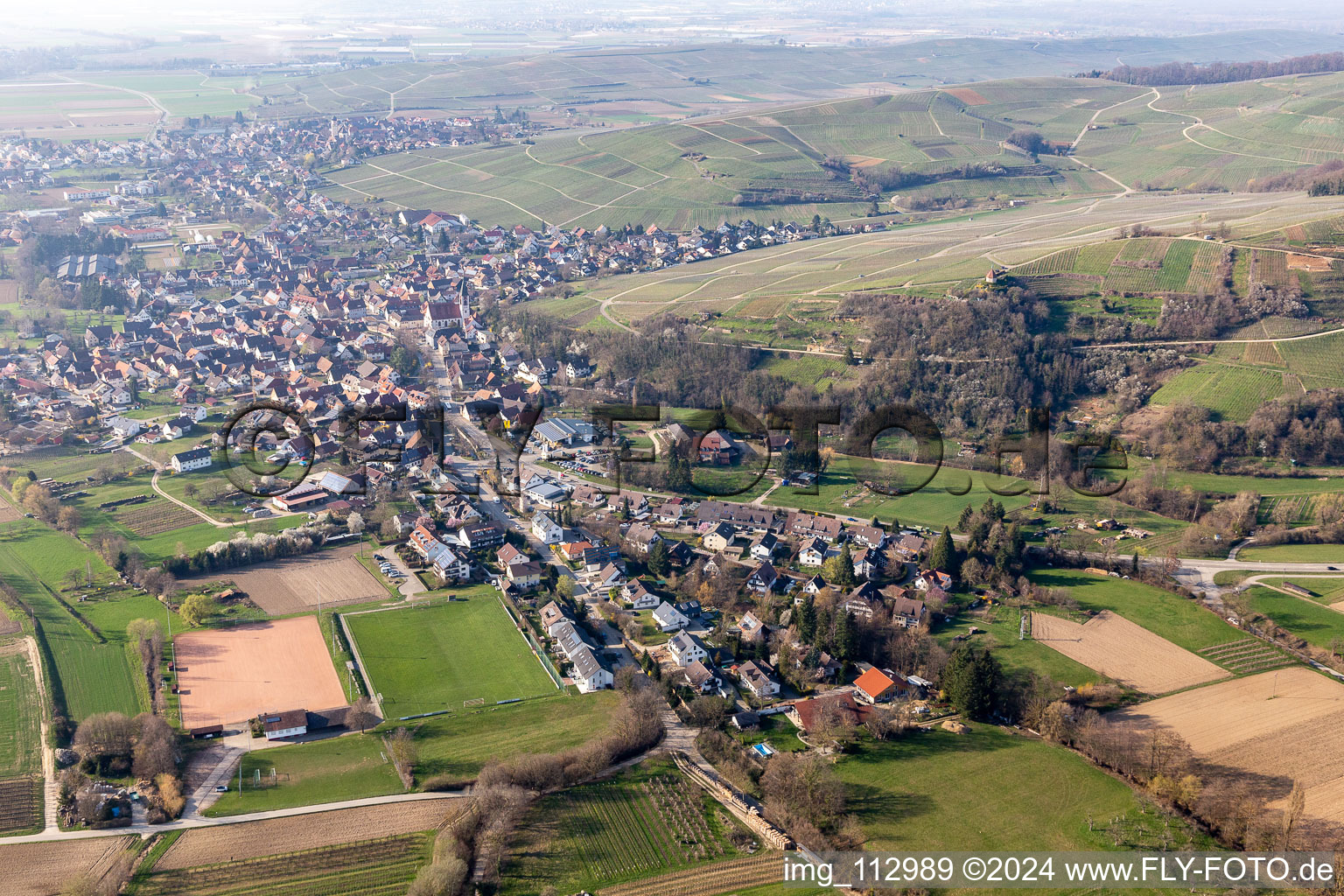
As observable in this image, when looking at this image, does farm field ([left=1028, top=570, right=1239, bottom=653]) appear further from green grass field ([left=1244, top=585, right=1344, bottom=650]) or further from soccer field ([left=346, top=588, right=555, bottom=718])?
soccer field ([left=346, top=588, right=555, bottom=718])

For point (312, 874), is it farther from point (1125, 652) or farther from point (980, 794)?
point (1125, 652)

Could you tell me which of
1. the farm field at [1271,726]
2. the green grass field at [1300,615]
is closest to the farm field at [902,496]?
the green grass field at [1300,615]

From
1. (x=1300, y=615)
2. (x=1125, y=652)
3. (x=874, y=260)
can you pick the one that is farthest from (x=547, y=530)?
(x=874, y=260)

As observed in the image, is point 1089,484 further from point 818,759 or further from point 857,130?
point 857,130

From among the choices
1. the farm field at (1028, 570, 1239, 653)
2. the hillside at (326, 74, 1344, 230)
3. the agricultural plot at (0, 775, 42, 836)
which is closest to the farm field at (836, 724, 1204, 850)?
the farm field at (1028, 570, 1239, 653)

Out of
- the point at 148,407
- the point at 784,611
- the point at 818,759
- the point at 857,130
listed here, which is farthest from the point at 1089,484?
the point at 857,130
